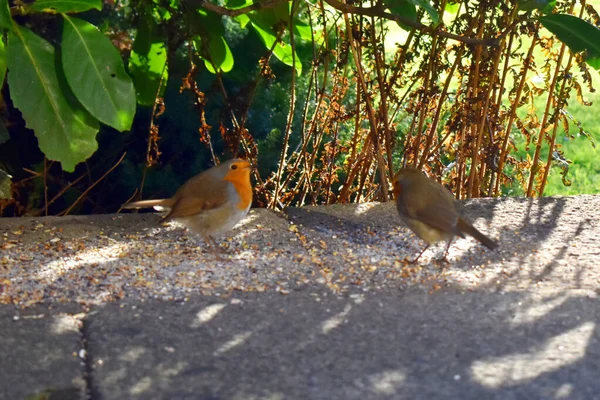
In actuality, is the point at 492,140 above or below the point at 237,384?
above

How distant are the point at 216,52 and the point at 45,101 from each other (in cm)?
105

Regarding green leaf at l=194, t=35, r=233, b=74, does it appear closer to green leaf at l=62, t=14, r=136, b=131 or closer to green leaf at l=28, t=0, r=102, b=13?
green leaf at l=62, t=14, r=136, b=131

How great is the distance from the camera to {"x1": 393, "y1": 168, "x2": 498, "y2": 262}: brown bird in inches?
141

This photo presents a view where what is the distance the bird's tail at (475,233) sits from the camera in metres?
3.53

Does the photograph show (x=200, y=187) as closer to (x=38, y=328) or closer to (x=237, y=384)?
(x=38, y=328)

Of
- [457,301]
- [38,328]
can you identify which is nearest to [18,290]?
[38,328]

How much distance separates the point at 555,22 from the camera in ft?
12.8

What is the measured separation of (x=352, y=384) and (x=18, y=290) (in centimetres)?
135

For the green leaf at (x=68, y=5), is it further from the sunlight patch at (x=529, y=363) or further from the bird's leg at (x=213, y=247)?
the sunlight patch at (x=529, y=363)

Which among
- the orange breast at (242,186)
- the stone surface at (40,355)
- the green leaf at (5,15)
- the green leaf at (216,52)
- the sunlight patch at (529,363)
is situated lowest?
the stone surface at (40,355)

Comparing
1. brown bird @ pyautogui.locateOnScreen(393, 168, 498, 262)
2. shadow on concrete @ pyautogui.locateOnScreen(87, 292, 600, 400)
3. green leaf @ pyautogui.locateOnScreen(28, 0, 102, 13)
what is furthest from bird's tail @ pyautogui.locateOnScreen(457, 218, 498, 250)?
green leaf @ pyautogui.locateOnScreen(28, 0, 102, 13)

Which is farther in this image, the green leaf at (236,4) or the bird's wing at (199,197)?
the green leaf at (236,4)

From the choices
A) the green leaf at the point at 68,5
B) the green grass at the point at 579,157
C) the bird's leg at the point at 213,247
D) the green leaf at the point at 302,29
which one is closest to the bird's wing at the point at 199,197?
the bird's leg at the point at 213,247

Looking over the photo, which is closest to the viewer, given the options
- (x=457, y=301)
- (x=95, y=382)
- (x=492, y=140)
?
(x=95, y=382)
